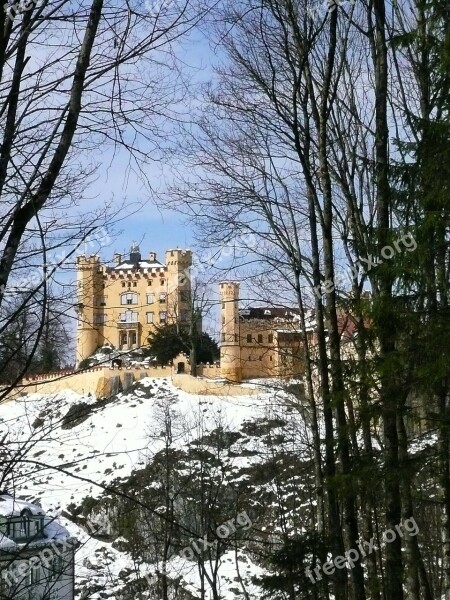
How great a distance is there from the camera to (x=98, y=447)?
8742mm

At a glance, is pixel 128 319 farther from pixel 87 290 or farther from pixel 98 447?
pixel 87 290

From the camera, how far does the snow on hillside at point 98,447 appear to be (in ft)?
12.6

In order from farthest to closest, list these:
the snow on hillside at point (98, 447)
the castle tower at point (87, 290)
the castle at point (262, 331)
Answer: the castle at point (262, 331) → the snow on hillside at point (98, 447) → the castle tower at point (87, 290)

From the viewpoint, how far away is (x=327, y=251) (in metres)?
7.47

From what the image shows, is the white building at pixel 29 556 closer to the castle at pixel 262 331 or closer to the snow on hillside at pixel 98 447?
the snow on hillside at pixel 98 447

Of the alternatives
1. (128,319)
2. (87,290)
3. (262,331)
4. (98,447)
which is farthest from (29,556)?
(262,331)

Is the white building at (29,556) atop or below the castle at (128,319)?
below

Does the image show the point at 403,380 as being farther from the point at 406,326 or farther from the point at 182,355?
the point at 182,355

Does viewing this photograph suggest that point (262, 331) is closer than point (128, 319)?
No

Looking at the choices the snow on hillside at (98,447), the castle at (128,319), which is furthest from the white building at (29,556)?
the castle at (128,319)

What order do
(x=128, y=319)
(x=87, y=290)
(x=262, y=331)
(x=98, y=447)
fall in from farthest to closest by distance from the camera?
1. (x=262, y=331)
2. (x=98, y=447)
3. (x=128, y=319)
4. (x=87, y=290)

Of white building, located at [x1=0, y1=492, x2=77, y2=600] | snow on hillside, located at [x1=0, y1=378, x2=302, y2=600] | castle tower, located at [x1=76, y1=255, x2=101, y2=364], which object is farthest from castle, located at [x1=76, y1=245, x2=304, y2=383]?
white building, located at [x1=0, y1=492, x2=77, y2=600]

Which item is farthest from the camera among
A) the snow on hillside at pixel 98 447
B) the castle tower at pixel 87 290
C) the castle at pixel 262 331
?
the castle at pixel 262 331

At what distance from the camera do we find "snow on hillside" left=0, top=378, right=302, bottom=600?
3.85m
